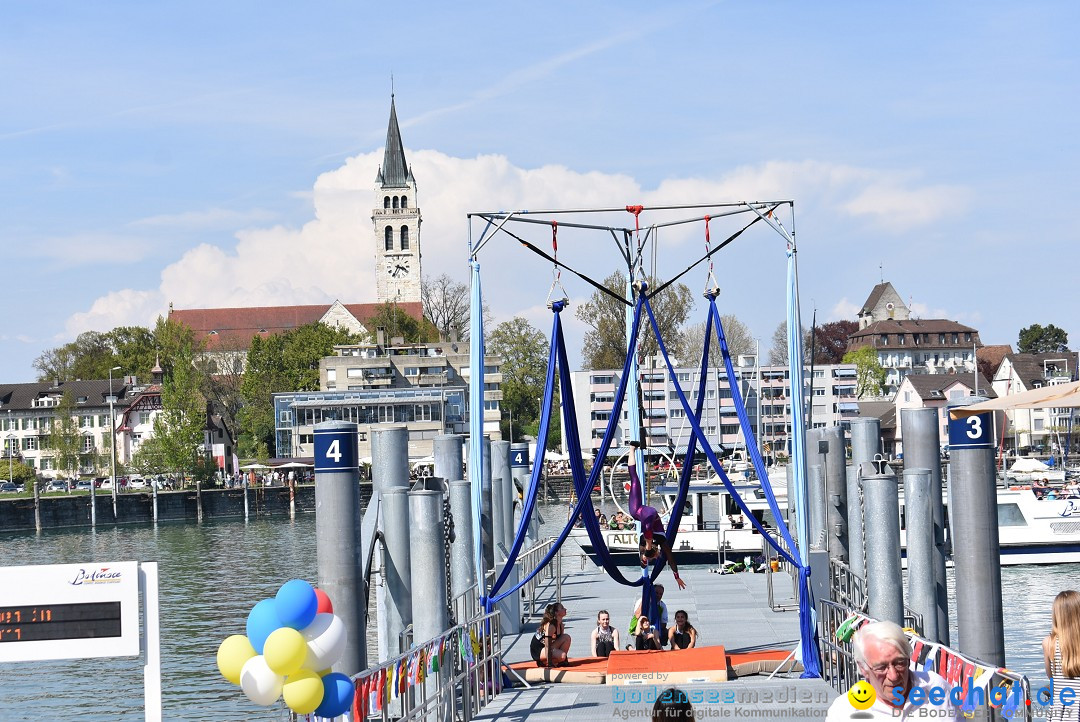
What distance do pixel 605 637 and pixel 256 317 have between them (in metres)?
170

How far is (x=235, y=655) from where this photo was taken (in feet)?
31.9

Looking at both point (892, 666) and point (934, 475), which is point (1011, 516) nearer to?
point (934, 475)

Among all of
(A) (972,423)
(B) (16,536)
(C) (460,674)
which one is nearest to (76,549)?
(B) (16,536)

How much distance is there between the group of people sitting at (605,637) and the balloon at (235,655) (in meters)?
7.07

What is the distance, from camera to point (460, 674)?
13930 millimetres

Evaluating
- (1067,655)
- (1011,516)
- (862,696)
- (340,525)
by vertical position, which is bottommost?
(1011,516)

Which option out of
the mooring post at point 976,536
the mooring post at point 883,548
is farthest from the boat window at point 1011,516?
the mooring post at point 976,536

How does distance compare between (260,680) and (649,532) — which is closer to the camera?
(260,680)

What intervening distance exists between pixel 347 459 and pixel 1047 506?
1383 inches

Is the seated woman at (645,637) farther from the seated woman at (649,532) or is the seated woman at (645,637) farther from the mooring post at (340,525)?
the mooring post at (340,525)

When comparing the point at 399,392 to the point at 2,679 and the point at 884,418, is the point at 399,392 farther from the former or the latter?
the point at 2,679

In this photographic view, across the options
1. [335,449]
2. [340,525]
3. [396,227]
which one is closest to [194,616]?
[340,525]

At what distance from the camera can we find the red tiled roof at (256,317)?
178 m

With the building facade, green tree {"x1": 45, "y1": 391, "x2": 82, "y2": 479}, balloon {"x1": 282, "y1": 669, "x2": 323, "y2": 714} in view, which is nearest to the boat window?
balloon {"x1": 282, "y1": 669, "x2": 323, "y2": 714}
